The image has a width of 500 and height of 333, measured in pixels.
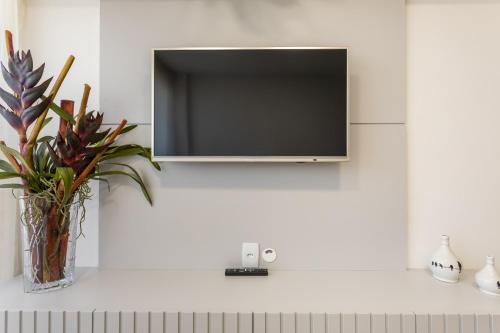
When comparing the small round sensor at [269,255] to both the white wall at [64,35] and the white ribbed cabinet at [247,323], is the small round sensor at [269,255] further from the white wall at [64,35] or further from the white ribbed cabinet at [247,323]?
the white wall at [64,35]

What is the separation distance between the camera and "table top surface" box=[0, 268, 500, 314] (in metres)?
1.16

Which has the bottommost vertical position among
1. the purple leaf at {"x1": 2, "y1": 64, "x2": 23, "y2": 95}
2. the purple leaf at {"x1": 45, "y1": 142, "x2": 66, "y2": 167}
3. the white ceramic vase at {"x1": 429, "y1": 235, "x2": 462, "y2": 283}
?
the white ceramic vase at {"x1": 429, "y1": 235, "x2": 462, "y2": 283}

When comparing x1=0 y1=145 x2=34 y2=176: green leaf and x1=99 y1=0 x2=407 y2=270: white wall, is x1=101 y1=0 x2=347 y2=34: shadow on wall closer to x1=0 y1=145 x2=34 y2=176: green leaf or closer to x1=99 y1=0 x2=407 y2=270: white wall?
x1=99 y1=0 x2=407 y2=270: white wall

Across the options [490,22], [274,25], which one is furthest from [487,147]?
[274,25]

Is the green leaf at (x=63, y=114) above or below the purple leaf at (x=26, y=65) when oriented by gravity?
below

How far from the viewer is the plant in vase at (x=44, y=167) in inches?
49.1

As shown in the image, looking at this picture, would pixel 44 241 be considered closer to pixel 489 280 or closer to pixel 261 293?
pixel 261 293

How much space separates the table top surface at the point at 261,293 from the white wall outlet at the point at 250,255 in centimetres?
10

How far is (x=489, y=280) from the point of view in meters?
1.31

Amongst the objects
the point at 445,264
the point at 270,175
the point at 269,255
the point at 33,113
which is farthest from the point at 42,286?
the point at 445,264

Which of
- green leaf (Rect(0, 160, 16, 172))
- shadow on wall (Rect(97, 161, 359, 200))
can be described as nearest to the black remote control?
shadow on wall (Rect(97, 161, 359, 200))

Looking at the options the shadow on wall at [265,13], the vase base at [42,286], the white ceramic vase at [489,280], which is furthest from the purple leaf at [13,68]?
the white ceramic vase at [489,280]

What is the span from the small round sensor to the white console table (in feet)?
0.61

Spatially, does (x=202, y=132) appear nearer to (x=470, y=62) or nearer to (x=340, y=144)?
(x=340, y=144)
